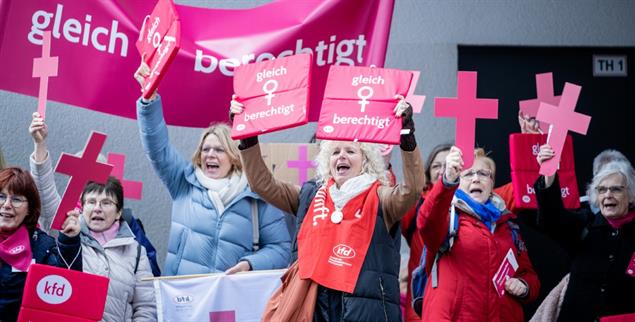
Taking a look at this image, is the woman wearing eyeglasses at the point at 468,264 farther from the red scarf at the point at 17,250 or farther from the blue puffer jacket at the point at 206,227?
the red scarf at the point at 17,250

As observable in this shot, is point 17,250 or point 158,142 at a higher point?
point 158,142

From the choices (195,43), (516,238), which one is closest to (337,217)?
(516,238)

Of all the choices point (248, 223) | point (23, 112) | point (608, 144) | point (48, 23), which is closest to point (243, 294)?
point (248, 223)

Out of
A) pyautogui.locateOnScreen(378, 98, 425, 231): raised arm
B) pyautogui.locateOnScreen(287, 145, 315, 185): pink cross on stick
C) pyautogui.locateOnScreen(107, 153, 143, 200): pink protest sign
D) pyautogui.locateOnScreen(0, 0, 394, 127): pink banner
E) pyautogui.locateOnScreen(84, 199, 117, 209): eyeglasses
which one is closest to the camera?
pyautogui.locateOnScreen(378, 98, 425, 231): raised arm

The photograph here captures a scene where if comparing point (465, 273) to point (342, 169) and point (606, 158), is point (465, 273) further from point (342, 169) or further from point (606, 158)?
point (606, 158)

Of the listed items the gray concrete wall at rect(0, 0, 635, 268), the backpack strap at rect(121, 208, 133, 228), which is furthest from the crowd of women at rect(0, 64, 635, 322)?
the gray concrete wall at rect(0, 0, 635, 268)

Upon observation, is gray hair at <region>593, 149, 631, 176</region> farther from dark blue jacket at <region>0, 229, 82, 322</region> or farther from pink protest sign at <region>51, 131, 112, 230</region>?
dark blue jacket at <region>0, 229, 82, 322</region>

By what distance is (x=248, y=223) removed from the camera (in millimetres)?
5637

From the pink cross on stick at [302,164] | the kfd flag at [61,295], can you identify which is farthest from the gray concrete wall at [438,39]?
the kfd flag at [61,295]

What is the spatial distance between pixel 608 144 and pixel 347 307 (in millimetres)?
3542

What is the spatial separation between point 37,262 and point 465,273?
213 cm

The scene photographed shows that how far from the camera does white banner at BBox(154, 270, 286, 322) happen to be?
5.51 meters

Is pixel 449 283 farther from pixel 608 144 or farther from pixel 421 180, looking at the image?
pixel 608 144

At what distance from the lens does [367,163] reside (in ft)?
17.1
